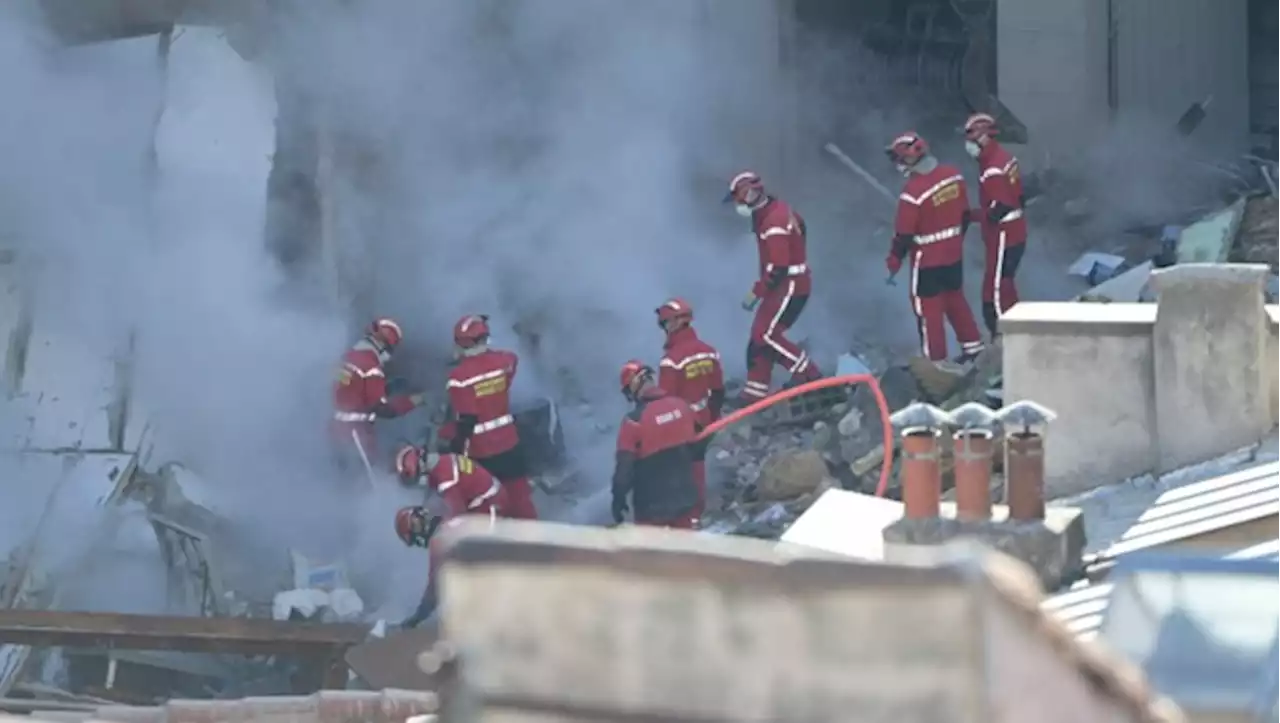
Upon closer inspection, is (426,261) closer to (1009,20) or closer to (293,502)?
(293,502)

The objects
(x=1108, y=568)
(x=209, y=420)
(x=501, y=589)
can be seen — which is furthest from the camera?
(x=209, y=420)

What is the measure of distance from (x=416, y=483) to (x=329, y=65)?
4.65 m

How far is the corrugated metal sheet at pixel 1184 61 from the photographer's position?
18109mm

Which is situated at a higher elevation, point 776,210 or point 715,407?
point 776,210

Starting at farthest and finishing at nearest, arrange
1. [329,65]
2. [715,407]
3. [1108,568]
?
[329,65]
[715,407]
[1108,568]

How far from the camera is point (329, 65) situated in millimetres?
16344

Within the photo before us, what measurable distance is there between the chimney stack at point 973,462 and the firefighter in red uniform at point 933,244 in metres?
6.76

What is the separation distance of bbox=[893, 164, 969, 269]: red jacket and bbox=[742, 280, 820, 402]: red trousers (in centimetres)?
75

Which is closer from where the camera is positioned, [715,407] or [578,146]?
[715,407]

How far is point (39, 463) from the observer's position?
1380 centimetres

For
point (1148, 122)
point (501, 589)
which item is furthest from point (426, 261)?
point (501, 589)

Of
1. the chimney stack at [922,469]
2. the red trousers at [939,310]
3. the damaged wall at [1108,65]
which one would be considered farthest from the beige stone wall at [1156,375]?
the damaged wall at [1108,65]

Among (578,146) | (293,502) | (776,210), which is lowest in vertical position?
(293,502)

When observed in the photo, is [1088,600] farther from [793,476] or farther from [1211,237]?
[1211,237]
